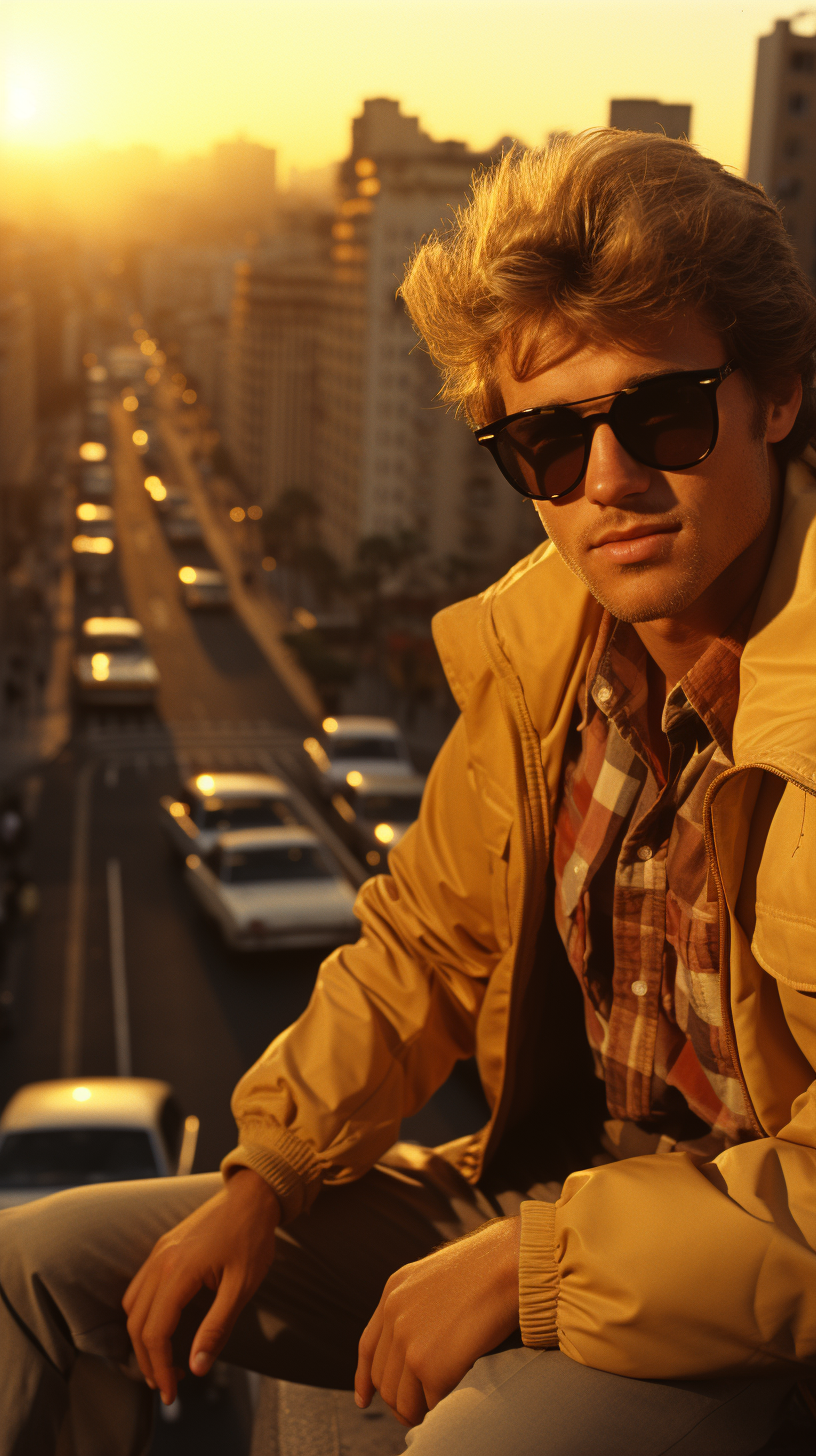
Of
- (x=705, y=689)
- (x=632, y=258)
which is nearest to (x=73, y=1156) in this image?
(x=705, y=689)

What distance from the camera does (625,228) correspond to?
7.67 feet

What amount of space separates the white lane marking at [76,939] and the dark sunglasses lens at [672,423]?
1771 cm

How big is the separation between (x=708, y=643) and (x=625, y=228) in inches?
26.4

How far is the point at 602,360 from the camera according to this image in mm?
2424

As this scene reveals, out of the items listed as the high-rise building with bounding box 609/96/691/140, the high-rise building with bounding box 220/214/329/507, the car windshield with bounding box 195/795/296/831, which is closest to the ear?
the high-rise building with bounding box 609/96/691/140

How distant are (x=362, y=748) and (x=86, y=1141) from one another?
65.4ft

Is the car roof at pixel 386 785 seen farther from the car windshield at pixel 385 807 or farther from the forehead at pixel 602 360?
the forehead at pixel 602 360

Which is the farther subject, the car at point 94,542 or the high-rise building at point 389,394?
the high-rise building at point 389,394

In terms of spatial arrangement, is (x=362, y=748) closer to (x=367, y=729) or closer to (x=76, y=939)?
(x=367, y=729)

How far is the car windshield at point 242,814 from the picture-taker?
24391 mm

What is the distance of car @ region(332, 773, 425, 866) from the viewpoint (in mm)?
25547

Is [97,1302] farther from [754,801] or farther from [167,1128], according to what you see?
[167,1128]

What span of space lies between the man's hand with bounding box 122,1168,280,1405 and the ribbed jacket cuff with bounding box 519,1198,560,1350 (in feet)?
1.99

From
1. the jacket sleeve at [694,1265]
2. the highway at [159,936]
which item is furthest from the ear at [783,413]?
the highway at [159,936]
